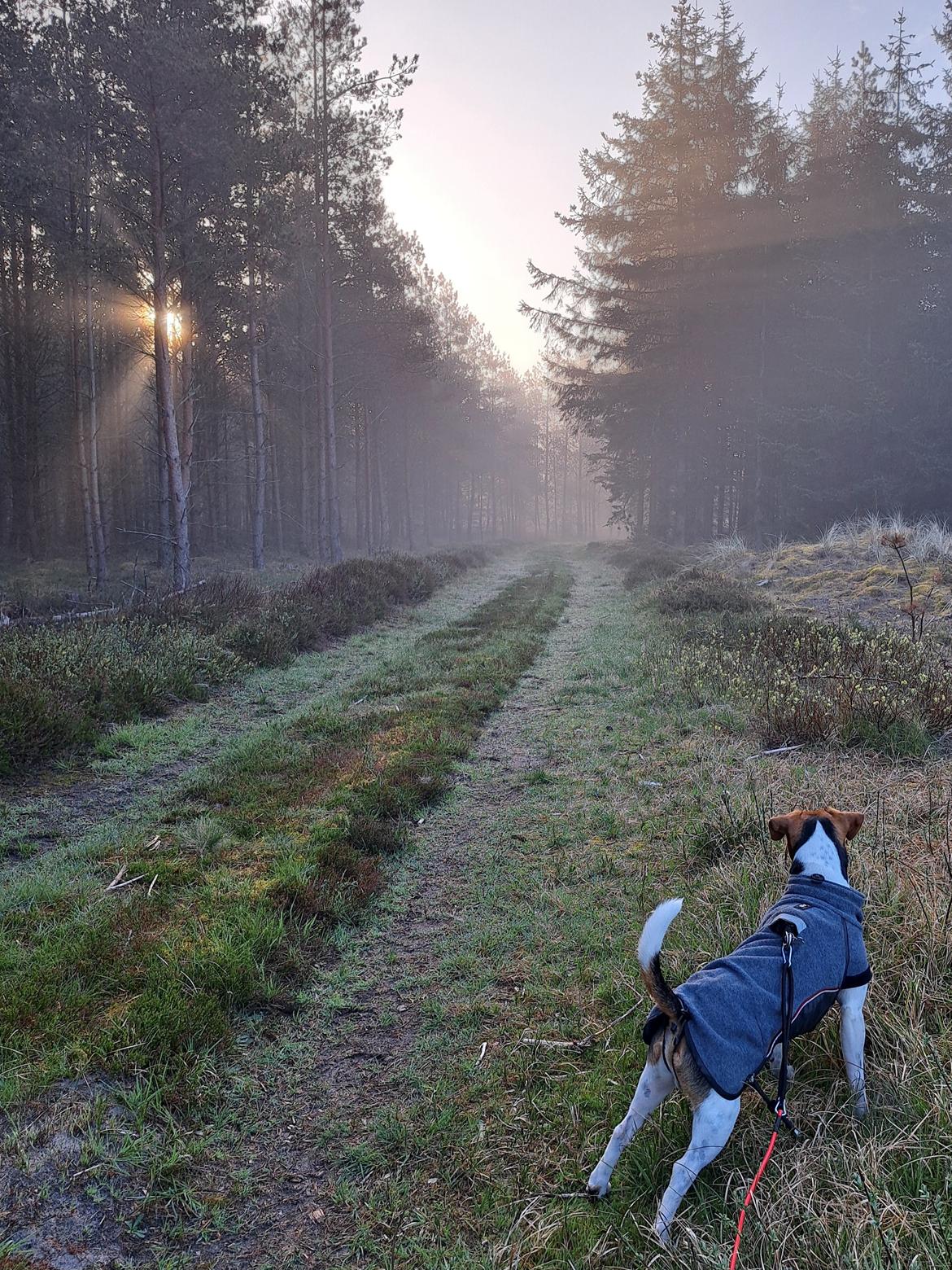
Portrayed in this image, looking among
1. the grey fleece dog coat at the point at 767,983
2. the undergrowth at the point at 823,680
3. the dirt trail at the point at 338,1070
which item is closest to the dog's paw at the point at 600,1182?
the grey fleece dog coat at the point at 767,983

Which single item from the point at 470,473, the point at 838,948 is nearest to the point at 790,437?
the point at 838,948

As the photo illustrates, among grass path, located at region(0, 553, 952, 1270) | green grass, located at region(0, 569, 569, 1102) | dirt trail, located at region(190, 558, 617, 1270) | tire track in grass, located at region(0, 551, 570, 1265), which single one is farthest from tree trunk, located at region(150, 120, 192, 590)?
grass path, located at region(0, 553, 952, 1270)

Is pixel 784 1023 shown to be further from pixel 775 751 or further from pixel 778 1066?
pixel 775 751

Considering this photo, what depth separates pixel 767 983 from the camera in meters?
2.22

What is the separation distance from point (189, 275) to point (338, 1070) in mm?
16791

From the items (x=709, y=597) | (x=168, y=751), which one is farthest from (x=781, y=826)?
(x=709, y=597)

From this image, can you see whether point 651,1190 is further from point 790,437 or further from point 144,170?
point 790,437

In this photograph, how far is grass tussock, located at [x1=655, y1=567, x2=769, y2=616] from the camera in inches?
498

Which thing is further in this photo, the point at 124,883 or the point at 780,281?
the point at 780,281

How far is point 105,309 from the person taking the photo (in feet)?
71.4

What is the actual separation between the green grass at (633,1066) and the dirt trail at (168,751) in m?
3.22

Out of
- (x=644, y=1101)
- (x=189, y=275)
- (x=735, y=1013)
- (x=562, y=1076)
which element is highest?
(x=189, y=275)

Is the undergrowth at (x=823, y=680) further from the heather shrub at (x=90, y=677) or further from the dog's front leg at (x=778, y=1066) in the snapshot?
the heather shrub at (x=90, y=677)

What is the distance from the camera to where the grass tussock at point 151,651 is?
21.2 feet
